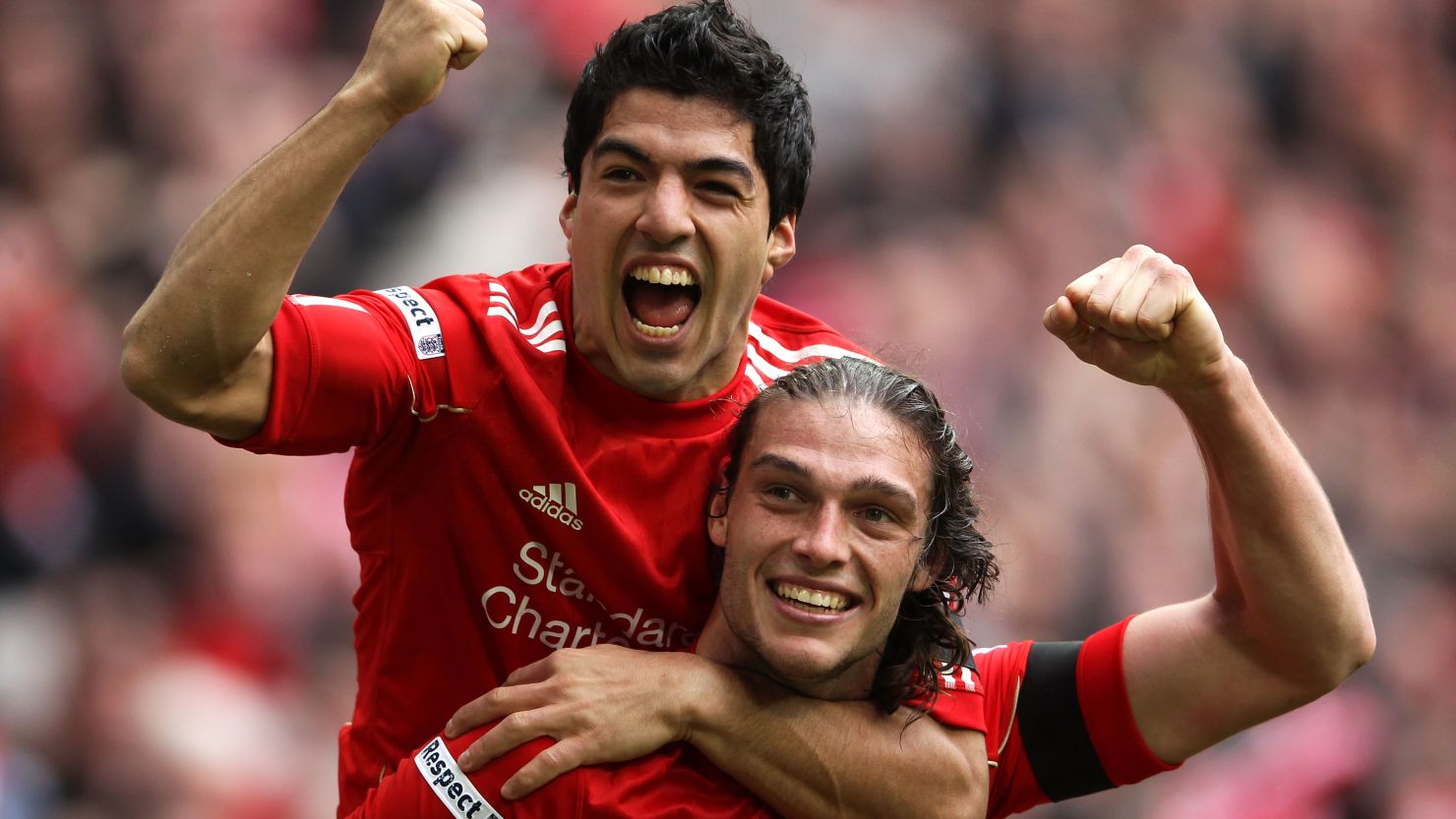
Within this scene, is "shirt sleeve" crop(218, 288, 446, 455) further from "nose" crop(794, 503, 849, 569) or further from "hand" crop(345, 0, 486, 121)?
"nose" crop(794, 503, 849, 569)

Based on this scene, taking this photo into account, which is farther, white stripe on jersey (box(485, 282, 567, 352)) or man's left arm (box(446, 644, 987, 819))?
white stripe on jersey (box(485, 282, 567, 352))

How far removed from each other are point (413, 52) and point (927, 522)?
108cm

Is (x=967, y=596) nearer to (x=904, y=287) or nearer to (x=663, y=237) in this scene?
(x=663, y=237)

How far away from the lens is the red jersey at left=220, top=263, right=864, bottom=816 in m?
2.74

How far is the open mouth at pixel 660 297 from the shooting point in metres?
2.80

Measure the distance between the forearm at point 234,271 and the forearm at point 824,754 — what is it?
0.88m

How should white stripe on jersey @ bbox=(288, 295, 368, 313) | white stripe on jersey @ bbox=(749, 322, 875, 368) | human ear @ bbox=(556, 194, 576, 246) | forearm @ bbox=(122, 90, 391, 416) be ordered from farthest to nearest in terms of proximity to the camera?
white stripe on jersey @ bbox=(749, 322, 875, 368)
human ear @ bbox=(556, 194, 576, 246)
white stripe on jersey @ bbox=(288, 295, 368, 313)
forearm @ bbox=(122, 90, 391, 416)

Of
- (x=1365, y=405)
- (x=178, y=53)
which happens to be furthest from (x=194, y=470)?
(x=1365, y=405)

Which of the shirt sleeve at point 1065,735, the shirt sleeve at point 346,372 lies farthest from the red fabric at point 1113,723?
the shirt sleeve at point 346,372

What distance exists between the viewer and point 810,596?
2613 millimetres

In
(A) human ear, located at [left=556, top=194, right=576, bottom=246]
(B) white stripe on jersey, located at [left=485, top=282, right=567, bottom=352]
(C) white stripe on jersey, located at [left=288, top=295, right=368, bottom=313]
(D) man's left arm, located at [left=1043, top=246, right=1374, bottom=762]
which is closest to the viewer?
(D) man's left arm, located at [left=1043, top=246, right=1374, bottom=762]

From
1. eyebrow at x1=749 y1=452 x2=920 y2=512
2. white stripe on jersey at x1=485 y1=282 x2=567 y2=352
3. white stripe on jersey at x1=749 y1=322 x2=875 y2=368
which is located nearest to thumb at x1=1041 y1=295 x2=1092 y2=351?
eyebrow at x1=749 y1=452 x2=920 y2=512

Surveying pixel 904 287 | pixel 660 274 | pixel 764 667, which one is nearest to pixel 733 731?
pixel 764 667

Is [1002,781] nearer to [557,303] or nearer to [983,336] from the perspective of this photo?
[557,303]
